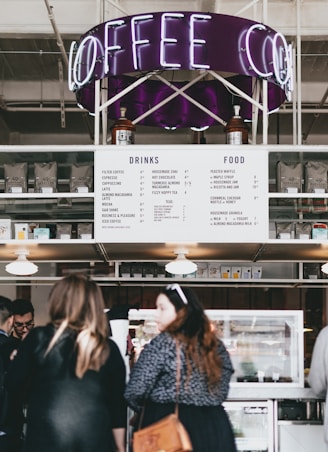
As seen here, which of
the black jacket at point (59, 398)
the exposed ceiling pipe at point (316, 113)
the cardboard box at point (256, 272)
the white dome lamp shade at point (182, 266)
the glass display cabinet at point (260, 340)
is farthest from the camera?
the exposed ceiling pipe at point (316, 113)

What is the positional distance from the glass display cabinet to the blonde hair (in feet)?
6.74

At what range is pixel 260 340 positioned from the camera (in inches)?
233

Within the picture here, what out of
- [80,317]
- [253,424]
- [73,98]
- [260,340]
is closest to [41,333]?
[80,317]

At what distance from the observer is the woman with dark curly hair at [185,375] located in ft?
13.1

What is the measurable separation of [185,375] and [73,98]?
23.4ft

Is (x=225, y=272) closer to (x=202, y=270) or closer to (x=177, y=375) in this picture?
(x=202, y=270)

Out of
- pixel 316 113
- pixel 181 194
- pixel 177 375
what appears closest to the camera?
pixel 177 375

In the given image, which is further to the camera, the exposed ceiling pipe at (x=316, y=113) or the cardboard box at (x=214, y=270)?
the exposed ceiling pipe at (x=316, y=113)

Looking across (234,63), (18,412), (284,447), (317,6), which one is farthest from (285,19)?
(18,412)

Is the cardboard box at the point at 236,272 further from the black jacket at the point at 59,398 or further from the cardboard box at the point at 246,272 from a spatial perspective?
the black jacket at the point at 59,398

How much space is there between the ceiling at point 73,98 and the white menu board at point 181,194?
242mm

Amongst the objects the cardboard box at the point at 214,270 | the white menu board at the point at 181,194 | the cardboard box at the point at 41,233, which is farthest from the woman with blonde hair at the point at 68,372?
the cardboard box at the point at 214,270

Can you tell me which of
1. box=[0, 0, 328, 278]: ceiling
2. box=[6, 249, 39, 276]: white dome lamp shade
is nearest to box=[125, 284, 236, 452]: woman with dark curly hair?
box=[0, 0, 328, 278]: ceiling

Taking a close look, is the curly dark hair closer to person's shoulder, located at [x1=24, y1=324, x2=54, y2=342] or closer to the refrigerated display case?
person's shoulder, located at [x1=24, y1=324, x2=54, y2=342]
